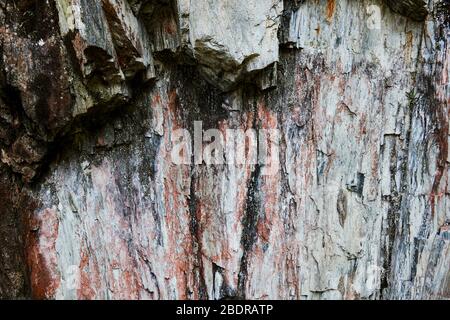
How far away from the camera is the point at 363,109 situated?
5395 millimetres

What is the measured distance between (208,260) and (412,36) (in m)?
3.33

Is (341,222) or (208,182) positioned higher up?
(208,182)

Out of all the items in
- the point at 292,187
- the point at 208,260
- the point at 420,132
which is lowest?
the point at 208,260

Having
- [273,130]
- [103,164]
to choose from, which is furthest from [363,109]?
[103,164]

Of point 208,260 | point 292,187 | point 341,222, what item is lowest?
point 208,260

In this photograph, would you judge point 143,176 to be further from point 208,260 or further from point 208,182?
point 208,260

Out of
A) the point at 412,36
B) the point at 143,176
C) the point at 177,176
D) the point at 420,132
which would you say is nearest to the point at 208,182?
the point at 177,176

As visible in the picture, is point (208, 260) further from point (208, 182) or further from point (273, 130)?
point (273, 130)

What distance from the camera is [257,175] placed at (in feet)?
17.9

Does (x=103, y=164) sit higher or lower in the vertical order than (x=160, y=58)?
lower

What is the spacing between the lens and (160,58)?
542 cm

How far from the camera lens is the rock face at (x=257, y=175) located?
209 inches

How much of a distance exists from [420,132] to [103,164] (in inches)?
139

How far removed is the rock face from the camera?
17.4ft
